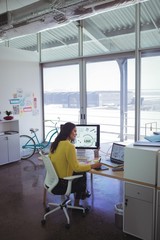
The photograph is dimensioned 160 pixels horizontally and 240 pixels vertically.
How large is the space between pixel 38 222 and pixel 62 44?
431cm

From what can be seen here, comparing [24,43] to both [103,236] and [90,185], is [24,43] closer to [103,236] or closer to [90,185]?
[90,185]

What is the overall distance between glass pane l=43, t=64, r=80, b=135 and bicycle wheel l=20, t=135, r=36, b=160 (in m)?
0.87

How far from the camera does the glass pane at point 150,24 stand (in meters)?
4.39

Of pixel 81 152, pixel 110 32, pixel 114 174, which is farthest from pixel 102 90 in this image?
pixel 114 174

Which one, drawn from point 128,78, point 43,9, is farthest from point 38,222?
point 128,78

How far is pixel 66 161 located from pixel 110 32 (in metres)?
3.42

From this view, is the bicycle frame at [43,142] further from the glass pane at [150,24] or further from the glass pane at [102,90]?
the glass pane at [150,24]

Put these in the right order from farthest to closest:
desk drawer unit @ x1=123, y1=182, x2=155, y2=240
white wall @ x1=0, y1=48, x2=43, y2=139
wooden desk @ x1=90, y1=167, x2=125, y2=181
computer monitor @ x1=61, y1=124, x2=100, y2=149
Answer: white wall @ x1=0, y1=48, x2=43, y2=139, computer monitor @ x1=61, y1=124, x2=100, y2=149, wooden desk @ x1=90, y1=167, x2=125, y2=181, desk drawer unit @ x1=123, y1=182, x2=155, y2=240

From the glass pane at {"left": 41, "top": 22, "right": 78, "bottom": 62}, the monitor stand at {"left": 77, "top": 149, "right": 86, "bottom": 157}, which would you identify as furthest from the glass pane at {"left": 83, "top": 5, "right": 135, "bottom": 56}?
the monitor stand at {"left": 77, "top": 149, "right": 86, "bottom": 157}

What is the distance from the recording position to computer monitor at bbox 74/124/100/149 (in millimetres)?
3248

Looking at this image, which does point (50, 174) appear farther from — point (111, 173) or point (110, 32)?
point (110, 32)

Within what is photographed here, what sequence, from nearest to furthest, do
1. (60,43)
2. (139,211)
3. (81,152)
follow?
(139,211), (81,152), (60,43)

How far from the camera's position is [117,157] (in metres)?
2.93

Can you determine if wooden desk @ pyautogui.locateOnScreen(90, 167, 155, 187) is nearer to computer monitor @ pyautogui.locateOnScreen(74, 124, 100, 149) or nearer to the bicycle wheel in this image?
computer monitor @ pyautogui.locateOnScreen(74, 124, 100, 149)
